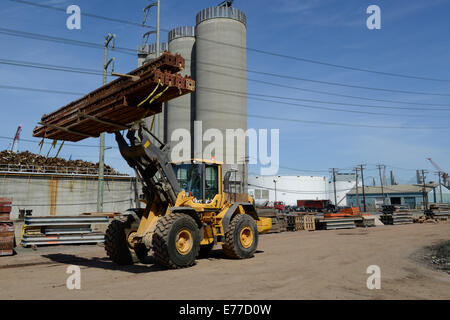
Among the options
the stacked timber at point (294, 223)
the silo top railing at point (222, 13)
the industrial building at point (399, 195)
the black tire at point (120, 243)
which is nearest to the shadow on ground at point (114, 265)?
the black tire at point (120, 243)

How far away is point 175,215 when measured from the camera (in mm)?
9102

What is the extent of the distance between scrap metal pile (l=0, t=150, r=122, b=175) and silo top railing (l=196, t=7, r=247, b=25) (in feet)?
76.5

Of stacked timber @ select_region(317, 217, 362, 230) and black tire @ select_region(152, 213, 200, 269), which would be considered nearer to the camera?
black tire @ select_region(152, 213, 200, 269)

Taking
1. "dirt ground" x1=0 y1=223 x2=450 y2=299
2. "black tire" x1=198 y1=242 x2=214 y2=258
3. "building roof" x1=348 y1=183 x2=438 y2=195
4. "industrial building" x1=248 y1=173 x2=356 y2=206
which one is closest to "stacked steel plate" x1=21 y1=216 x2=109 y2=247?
"dirt ground" x1=0 y1=223 x2=450 y2=299

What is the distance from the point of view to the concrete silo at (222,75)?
42531mm

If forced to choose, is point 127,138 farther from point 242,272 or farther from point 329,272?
point 329,272

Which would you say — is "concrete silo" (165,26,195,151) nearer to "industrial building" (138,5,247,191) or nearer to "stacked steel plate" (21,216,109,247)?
"industrial building" (138,5,247,191)

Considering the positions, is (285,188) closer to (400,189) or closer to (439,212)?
(400,189)

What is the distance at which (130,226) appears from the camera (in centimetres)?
1034

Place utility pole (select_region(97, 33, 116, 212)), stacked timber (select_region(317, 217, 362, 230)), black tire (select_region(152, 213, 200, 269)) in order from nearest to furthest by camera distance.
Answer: black tire (select_region(152, 213, 200, 269)) < utility pole (select_region(97, 33, 116, 212)) < stacked timber (select_region(317, 217, 362, 230))

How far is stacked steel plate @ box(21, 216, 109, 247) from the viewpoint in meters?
15.5
